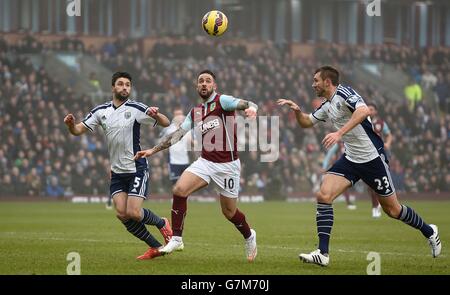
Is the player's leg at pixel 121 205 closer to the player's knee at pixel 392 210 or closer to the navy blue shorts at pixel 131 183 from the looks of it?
the navy blue shorts at pixel 131 183

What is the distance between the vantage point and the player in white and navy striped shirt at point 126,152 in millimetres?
13445

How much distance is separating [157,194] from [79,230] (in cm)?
1590

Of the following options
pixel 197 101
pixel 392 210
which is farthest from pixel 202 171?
pixel 197 101

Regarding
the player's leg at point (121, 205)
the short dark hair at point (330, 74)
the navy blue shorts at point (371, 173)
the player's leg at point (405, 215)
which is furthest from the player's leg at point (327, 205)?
the player's leg at point (121, 205)

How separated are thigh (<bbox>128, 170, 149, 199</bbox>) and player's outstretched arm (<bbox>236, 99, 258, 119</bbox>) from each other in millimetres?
1719

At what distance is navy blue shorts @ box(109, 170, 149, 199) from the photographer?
1344 cm

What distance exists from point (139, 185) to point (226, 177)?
1.22 metres

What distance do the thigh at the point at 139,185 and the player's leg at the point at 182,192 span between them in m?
0.48

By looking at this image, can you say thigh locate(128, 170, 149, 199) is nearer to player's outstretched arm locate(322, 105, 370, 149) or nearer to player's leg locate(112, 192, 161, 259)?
player's leg locate(112, 192, 161, 259)

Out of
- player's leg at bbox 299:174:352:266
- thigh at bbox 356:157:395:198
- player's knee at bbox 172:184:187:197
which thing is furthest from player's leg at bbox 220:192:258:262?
thigh at bbox 356:157:395:198

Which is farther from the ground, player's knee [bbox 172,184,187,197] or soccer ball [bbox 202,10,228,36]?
soccer ball [bbox 202,10,228,36]

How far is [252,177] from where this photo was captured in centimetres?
3688

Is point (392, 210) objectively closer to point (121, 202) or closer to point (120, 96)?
point (121, 202)

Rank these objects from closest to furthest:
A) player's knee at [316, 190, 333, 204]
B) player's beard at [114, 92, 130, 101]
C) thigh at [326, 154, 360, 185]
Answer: player's knee at [316, 190, 333, 204], thigh at [326, 154, 360, 185], player's beard at [114, 92, 130, 101]
